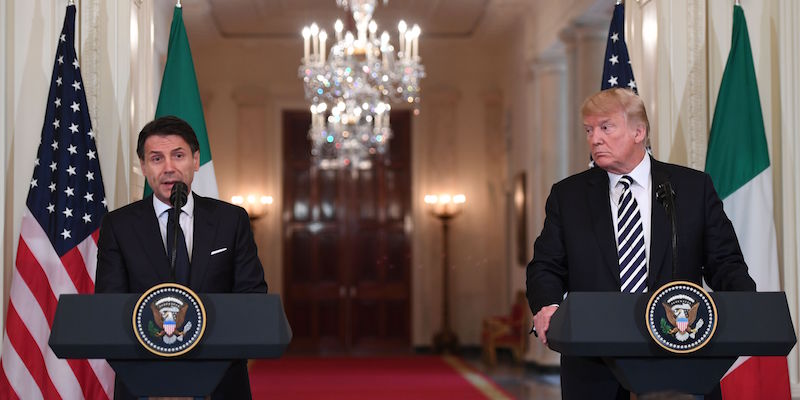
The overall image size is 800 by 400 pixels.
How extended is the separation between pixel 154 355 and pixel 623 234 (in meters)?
1.52

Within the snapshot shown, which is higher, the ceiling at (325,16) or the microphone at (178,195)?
the ceiling at (325,16)

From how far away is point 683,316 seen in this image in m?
2.66

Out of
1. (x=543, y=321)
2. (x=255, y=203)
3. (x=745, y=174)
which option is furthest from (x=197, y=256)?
(x=255, y=203)

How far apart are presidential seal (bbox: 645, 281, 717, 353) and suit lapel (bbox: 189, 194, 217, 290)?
1459mm

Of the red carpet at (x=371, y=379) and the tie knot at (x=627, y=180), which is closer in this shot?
the tie knot at (x=627, y=180)

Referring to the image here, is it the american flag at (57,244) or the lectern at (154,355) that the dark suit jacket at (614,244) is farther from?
the american flag at (57,244)

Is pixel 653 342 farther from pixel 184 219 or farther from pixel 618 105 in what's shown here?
pixel 184 219

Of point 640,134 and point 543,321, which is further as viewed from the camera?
point 640,134

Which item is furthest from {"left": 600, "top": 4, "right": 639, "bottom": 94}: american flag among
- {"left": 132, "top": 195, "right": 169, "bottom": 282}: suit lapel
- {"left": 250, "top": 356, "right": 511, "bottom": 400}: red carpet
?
{"left": 250, "top": 356, "right": 511, "bottom": 400}: red carpet

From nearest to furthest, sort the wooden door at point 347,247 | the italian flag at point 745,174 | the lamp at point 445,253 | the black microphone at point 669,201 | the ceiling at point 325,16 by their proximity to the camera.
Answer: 1. the black microphone at point 669,201
2. the italian flag at point 745,174
3. the ceiling at point 325,16
4. the lamp at point 445,253
5. the wooden door at point 347,247

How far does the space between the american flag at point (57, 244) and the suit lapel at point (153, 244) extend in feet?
7.11

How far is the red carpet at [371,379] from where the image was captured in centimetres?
1073

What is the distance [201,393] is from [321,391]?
27.6 ft

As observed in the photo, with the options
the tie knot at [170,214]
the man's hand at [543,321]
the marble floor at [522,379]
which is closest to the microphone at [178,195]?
the tie knot at [170,214]
